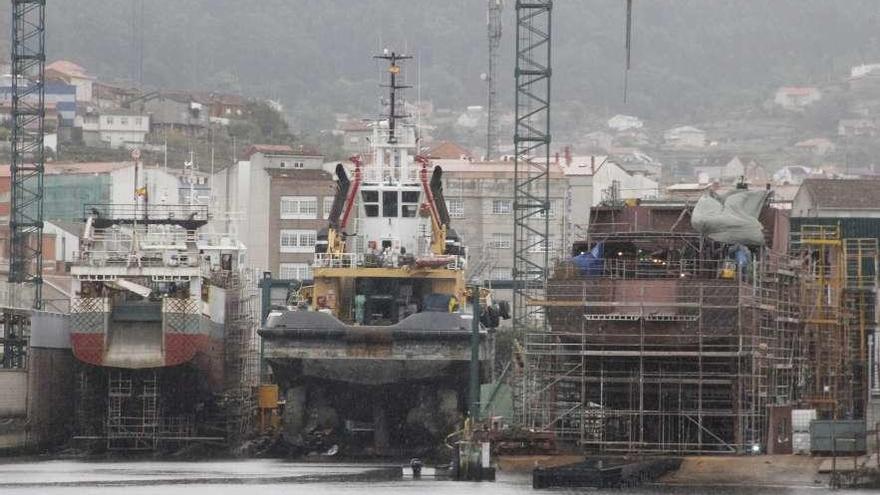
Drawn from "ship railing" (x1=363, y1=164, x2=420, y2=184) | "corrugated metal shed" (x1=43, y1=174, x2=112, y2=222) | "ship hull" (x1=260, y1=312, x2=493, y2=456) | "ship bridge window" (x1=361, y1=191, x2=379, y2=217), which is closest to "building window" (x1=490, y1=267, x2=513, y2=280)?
"corrugated metal shed" (x1=43, y1=174, x2=112, y2=222)

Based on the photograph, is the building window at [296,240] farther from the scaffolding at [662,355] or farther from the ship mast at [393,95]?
the scaffolding at [662,355]

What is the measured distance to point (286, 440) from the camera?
3211 inches

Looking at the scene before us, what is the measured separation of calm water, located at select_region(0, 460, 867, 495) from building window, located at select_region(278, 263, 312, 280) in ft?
162

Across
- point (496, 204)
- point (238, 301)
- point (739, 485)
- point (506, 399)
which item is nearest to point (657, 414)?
point (739, 485)

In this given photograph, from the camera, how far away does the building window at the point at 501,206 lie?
13138 cm

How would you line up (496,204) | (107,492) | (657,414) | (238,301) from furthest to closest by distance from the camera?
1. (496,204)
2. (238,301)
3. (657,414)
4. (107,492)

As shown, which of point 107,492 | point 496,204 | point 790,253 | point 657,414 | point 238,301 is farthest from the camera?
point 496,204

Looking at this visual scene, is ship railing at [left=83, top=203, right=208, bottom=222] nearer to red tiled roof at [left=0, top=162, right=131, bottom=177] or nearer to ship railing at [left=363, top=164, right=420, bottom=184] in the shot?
ship railing at [left=363, top=164, right=420, bottom=184]

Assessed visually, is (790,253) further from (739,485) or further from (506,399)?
→ (739,485)

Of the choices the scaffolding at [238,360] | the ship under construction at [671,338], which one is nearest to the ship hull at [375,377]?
the ship under construction at [671,338]

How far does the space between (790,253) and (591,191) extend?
60125 mm

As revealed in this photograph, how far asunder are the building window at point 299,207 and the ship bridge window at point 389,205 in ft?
144

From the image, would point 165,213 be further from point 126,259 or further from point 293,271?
point 293,271

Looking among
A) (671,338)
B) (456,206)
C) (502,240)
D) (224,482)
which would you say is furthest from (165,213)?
(456,206)
